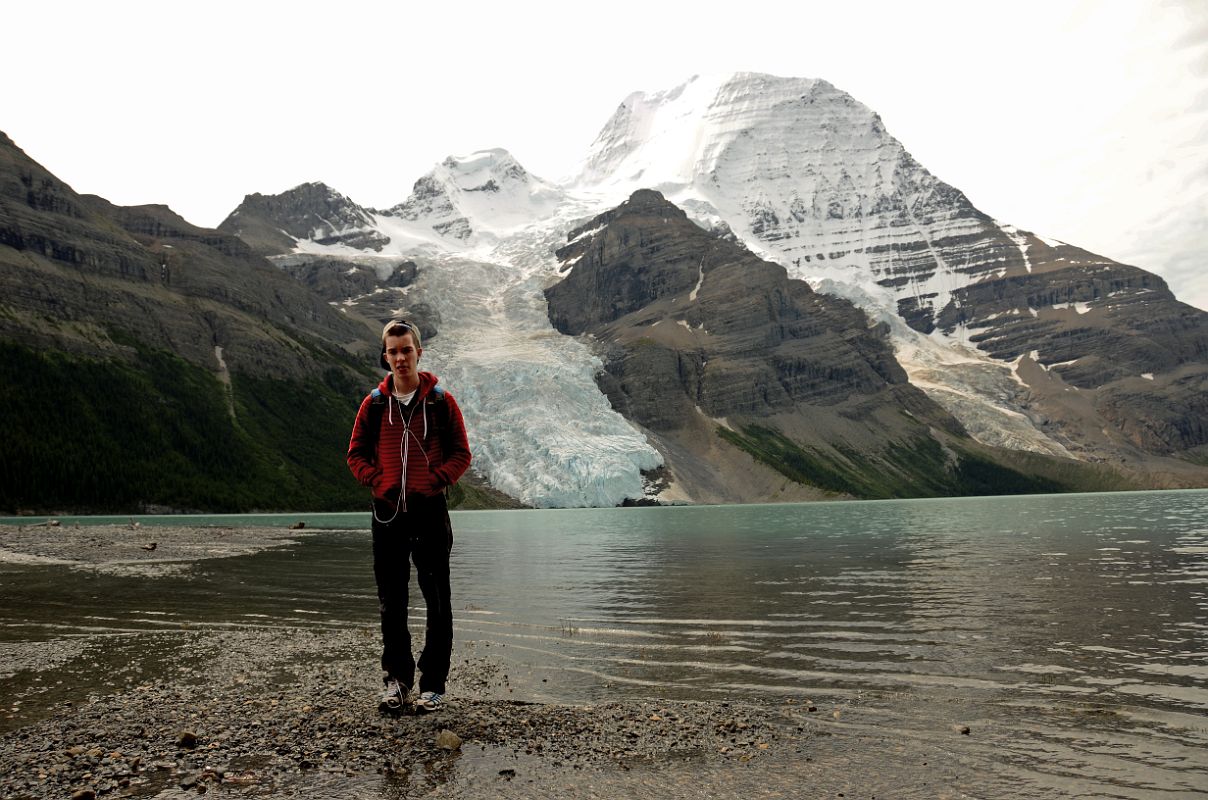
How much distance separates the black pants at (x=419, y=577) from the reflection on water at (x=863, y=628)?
218 centimetres

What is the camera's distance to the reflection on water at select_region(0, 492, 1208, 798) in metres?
10.8

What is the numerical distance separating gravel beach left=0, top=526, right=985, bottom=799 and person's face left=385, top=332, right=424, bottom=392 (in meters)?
4.22

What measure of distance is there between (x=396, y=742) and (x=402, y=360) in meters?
4.61

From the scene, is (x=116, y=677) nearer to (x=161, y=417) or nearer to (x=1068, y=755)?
(x=1068, y=755)

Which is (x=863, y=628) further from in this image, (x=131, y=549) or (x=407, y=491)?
(x=131, y=549)

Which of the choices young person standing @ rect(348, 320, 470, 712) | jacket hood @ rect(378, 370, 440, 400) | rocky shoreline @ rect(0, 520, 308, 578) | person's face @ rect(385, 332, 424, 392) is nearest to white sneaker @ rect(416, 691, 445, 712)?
young person standing @ rect(348, 320, 470, 712)

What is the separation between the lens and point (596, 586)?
30.9 metres

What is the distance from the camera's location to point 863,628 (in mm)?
19797

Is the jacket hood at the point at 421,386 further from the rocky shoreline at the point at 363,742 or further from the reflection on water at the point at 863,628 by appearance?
the reflection on water at the point at 863,628

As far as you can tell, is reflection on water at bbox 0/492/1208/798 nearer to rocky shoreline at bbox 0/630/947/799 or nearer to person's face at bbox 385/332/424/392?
rocky shoreline at bbox 0/630/947/799

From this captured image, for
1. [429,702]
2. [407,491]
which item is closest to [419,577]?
[407,491]

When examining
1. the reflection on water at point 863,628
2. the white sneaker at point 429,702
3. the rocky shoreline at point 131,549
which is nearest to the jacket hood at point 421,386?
the white sneaker at point 429,702

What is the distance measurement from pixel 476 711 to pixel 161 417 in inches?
7298

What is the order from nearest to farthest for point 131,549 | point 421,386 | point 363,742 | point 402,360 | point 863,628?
point 363,742 → point 402,360 → point 421,386 → point 863,628 → point 131,549
